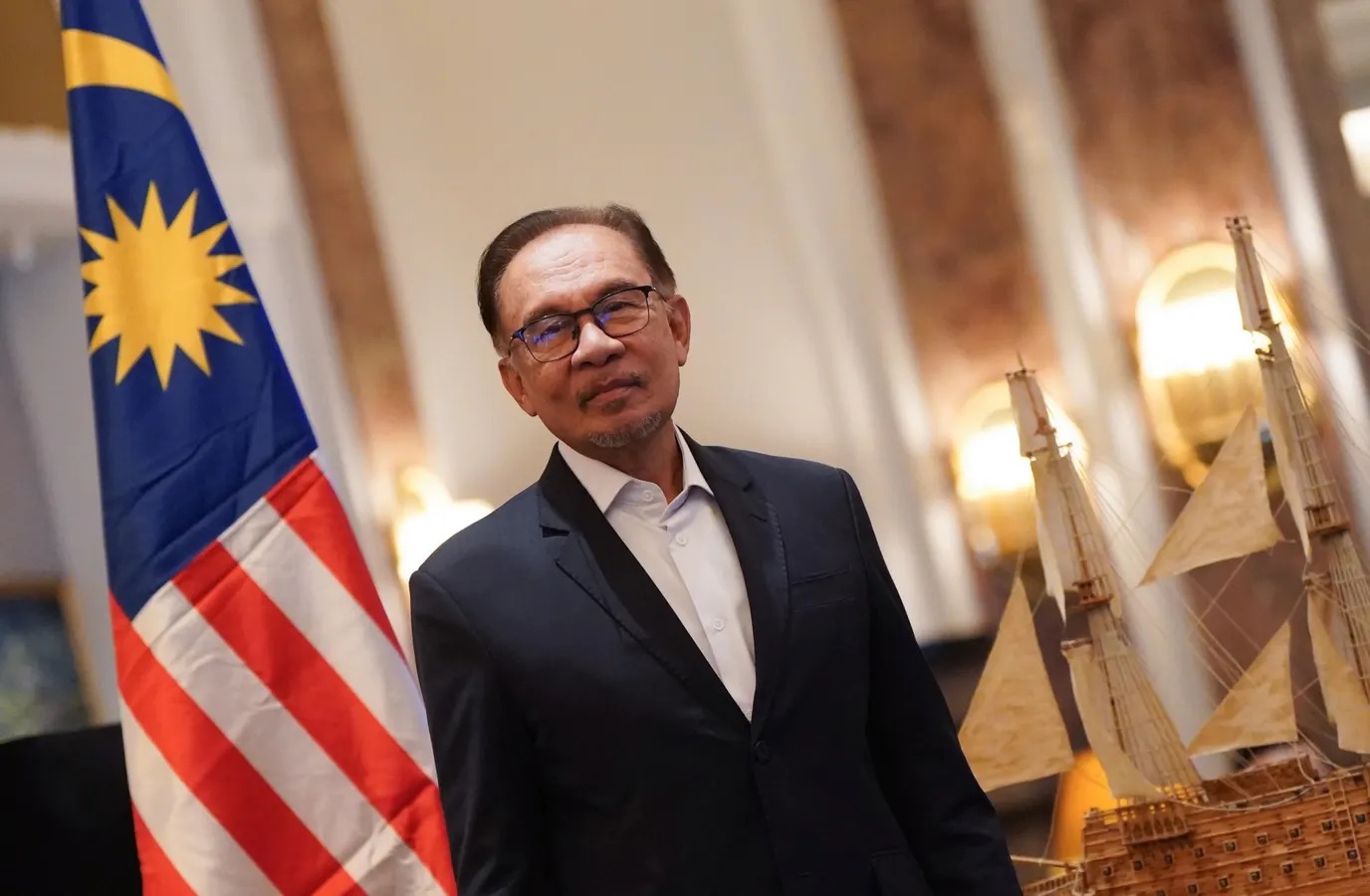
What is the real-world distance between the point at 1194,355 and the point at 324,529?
8.88 feet

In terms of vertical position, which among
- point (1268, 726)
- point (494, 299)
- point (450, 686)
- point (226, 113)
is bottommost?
point (1268, 726)

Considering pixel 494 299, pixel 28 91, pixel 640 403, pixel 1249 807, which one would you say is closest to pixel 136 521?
pixel 494 299

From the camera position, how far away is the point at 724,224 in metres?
4.71

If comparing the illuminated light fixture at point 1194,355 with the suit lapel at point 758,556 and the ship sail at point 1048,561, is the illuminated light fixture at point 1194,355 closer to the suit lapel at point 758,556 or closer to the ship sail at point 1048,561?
the ship sail at point 1048,561

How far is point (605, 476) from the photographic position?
1.92 metres

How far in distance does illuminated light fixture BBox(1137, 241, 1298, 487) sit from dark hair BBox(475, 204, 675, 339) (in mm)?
2696

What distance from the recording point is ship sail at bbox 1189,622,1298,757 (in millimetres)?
3832

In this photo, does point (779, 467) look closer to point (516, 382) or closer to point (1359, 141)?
point (516, 382)

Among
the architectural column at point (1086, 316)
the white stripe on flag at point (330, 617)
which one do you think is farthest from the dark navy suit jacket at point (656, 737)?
the architectural column at point (1086, 316)

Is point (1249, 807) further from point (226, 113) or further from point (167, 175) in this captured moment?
point (226, 113)

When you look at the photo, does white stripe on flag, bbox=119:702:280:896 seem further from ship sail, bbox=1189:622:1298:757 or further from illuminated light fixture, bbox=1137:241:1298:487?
illuminated light fixture, bbox=1137:241:1298:487

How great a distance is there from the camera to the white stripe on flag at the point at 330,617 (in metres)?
2.49

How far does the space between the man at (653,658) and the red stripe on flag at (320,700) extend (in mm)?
631

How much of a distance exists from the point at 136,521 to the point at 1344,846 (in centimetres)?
294
